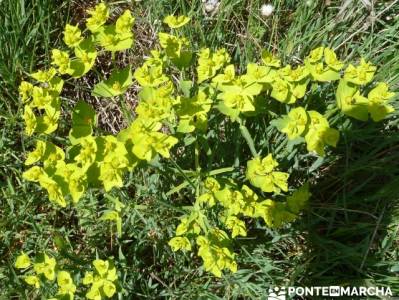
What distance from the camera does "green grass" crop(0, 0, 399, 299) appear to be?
1757 mm

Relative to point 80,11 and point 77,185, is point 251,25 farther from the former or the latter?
point 77,185

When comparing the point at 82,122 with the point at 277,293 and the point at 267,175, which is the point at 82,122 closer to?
the point at 267,175

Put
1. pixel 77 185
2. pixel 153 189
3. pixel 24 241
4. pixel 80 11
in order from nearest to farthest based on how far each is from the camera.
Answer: pixel 77 185 → pixel 153 189 → pixel 24 241 → pixel 80 11

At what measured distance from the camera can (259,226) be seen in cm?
178

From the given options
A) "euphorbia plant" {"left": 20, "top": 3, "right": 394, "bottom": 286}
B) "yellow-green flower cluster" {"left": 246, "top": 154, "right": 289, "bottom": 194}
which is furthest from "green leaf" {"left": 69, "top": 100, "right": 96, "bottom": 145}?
"yellow-green flower cluster" {"left": 246, "top": 154, "right": 289, "bottom": 194}

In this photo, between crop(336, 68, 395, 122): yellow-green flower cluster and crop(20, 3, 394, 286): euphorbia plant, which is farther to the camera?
crop(336, 68, 395, 122): yellow-green flower cluster

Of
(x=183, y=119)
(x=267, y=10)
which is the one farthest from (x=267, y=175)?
(x=267, y=10)

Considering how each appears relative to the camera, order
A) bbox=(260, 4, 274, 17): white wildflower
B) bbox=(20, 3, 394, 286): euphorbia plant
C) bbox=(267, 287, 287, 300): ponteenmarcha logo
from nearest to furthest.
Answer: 1. bbox=(20, 3, 394, 286): euphorbia plant
2. bbox=(267, 287, 287, 300): ponteenmarcha logo
3. bbox=(260, 4, 274, 17): white wildflower

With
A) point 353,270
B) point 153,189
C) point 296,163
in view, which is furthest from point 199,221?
point 353,270

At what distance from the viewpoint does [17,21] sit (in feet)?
6.34

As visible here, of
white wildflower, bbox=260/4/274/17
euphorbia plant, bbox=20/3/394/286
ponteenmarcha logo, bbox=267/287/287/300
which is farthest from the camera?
white wildflower, bbox=260/4/274/17

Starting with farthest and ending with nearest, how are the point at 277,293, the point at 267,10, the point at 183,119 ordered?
the point at 267,10, the point at 277,293, the point at 183,119

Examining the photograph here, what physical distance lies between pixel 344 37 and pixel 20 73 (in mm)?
1293

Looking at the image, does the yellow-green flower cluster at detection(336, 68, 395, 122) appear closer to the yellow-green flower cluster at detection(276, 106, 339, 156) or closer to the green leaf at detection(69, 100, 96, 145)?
the yellow-green flower cluster at detection(276, 106, 339, 156)
